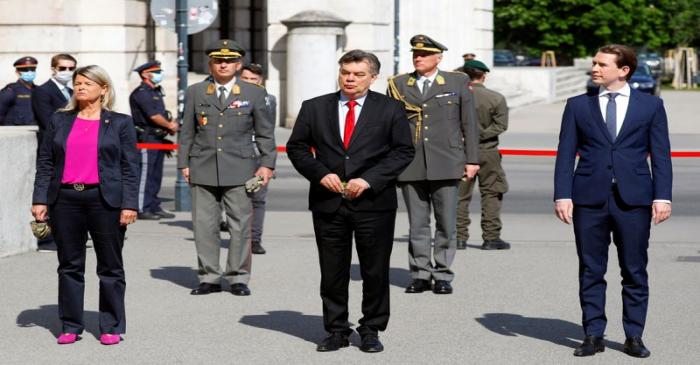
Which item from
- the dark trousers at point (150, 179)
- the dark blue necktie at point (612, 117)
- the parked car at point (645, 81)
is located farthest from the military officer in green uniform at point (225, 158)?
the parked car at point (645, 81)

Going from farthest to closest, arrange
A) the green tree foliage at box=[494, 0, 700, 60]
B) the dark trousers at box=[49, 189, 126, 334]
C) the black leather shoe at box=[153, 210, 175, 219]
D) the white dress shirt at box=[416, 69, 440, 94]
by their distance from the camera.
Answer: the green tree foliage at box=[494, 0, 700, 60] < the black leather shoe at box=[153, 210, 175, 219] < the white dress shirt at box=[416, 69, 440, 94] < the dark trousers at box=[49, 189, 126, 334]

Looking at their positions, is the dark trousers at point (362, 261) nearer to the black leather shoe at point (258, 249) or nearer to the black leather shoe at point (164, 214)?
the black leather shoe at point (258, 249)

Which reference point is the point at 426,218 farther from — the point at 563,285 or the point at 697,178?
the point at 697,178

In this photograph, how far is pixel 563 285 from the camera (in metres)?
10.3

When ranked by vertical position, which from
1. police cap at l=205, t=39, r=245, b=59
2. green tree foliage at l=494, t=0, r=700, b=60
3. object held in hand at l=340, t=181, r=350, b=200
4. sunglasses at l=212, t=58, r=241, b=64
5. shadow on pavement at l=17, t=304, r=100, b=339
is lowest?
shadow on pavement at l=17, t=304, r=100, b=339

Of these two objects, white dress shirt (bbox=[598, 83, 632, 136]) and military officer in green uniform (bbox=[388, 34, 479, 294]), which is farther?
military officer in green uniform (bbox=[388, 34, 479, 294])

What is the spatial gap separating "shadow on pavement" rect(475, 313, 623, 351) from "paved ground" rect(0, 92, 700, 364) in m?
0.01

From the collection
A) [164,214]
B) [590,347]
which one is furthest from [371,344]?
[164,214]

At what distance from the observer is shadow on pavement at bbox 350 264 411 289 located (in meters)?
10.5

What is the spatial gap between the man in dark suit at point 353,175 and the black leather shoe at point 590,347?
1.11m

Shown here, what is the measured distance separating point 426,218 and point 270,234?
3460mm

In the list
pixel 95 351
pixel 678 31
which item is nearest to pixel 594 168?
pixel 95 351

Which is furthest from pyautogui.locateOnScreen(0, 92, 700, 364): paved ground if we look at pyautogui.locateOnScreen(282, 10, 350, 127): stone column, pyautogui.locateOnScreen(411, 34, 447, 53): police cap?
pyautogui.locateOnScreen(282, 10, 350, 127): stone column

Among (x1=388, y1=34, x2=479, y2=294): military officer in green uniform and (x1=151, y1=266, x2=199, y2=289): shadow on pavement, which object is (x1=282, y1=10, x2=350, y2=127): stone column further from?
(x1=388, y1=34, x2=479, y2=294): military officer in green uniform
